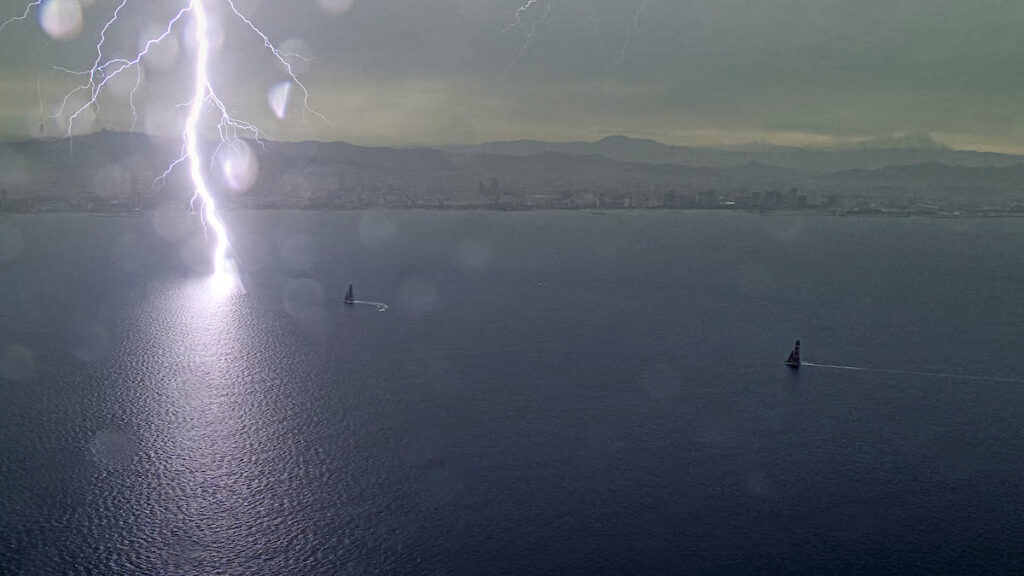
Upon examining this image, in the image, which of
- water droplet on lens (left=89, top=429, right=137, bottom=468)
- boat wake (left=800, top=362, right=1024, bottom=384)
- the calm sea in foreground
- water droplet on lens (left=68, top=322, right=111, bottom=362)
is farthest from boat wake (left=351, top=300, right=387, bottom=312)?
boat wake (left=800, top=362, right=1024, bottom=384)

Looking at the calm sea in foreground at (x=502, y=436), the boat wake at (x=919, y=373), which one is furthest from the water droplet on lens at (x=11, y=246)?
the boat wake at (x=919, y=373)

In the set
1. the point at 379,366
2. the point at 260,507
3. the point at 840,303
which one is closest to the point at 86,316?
the point at 379,366

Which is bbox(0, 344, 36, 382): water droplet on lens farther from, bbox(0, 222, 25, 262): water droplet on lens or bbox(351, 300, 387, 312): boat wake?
bbox(0, 222, 25, 262): water droplet on lens

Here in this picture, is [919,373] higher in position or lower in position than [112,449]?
lower

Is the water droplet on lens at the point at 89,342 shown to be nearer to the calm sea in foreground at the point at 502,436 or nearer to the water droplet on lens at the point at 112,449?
the calm sea in foreground at the point at 502,436

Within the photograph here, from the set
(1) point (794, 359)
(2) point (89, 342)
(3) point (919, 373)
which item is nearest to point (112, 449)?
(2) point (89, 342)

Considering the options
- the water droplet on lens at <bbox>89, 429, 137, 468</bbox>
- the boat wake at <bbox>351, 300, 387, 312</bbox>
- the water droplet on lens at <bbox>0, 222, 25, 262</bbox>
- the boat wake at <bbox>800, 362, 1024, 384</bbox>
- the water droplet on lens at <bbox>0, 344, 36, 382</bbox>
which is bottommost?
the boat wake at <bbox>800, 362, 1024, 384</bbox>

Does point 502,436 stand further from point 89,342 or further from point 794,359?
point 89,342

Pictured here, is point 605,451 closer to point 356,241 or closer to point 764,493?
point 764,493
